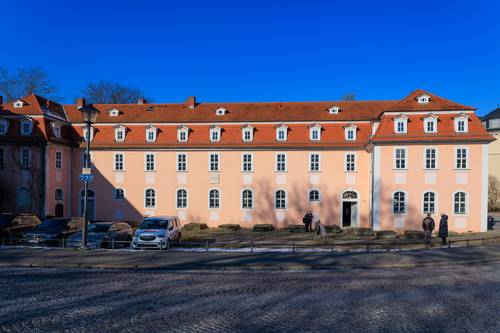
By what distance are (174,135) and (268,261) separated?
67.9ft

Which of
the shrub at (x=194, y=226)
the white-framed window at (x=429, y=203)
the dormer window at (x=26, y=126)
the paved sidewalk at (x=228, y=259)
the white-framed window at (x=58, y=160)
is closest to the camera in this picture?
the paved sidewalk at (x=228, y=259)

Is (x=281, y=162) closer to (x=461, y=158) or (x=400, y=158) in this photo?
(x=400, y=158)

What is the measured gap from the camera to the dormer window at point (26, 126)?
3131cm

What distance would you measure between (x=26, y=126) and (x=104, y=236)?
709 inches

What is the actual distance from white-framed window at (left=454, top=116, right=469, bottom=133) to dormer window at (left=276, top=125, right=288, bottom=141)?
478 inches

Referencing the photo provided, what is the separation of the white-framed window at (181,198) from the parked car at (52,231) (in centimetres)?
1062

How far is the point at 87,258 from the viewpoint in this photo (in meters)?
14.1

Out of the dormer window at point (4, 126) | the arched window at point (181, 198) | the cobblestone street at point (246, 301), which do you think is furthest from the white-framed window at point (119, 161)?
the cobblestone street at point (246, 301)

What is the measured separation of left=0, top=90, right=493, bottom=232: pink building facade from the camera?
2795 cm

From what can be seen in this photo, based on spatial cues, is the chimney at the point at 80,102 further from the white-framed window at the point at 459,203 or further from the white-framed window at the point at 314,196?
the white-framed window at the point at 459,203

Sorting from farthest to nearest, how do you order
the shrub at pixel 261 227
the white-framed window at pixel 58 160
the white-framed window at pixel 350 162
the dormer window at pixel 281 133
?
the white-framed window at pixel 58 160
the dormer window at pixel 281 133
the white-framed window at pixel 350 162
the shrub at pixel 261 227

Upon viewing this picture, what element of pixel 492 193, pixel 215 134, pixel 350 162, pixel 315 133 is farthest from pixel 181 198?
pixel 492 193

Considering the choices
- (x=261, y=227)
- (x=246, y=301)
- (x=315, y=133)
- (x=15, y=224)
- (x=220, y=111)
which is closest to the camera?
(x=246, y=301)

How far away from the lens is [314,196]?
31.4 metres
